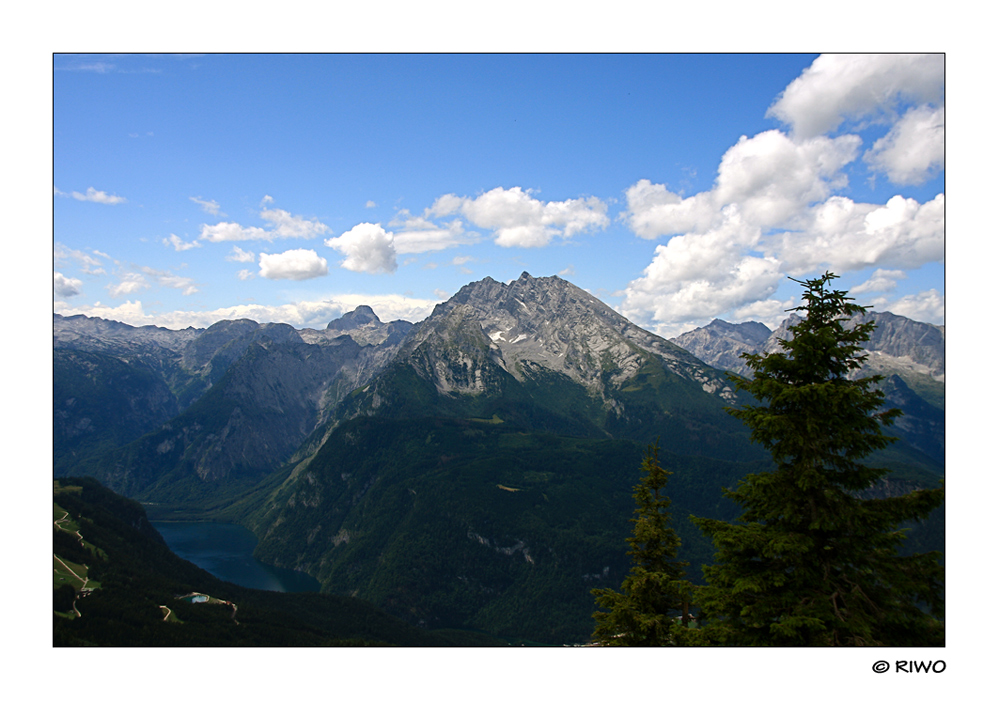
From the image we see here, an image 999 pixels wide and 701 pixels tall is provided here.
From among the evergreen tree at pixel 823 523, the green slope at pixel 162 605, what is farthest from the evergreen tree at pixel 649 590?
the green slope at pixel 162 605

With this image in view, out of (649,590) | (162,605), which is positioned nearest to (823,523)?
(649,590)

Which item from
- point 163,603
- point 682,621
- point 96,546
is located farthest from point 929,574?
point 96,546

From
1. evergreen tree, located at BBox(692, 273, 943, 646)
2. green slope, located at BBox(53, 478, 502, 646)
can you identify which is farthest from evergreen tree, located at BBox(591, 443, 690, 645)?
green slope, located at BBox(53, 478, 502, 646)

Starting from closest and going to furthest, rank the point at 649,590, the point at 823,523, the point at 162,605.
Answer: the point at 823,523 → the point at 649,590 → the point at 162,605

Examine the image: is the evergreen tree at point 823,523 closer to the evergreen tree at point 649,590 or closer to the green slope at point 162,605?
the evergreen tree at point 649,590

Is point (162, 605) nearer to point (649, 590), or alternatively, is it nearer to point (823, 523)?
point (649, 590)

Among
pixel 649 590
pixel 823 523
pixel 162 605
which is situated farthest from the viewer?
pixel 162 605
